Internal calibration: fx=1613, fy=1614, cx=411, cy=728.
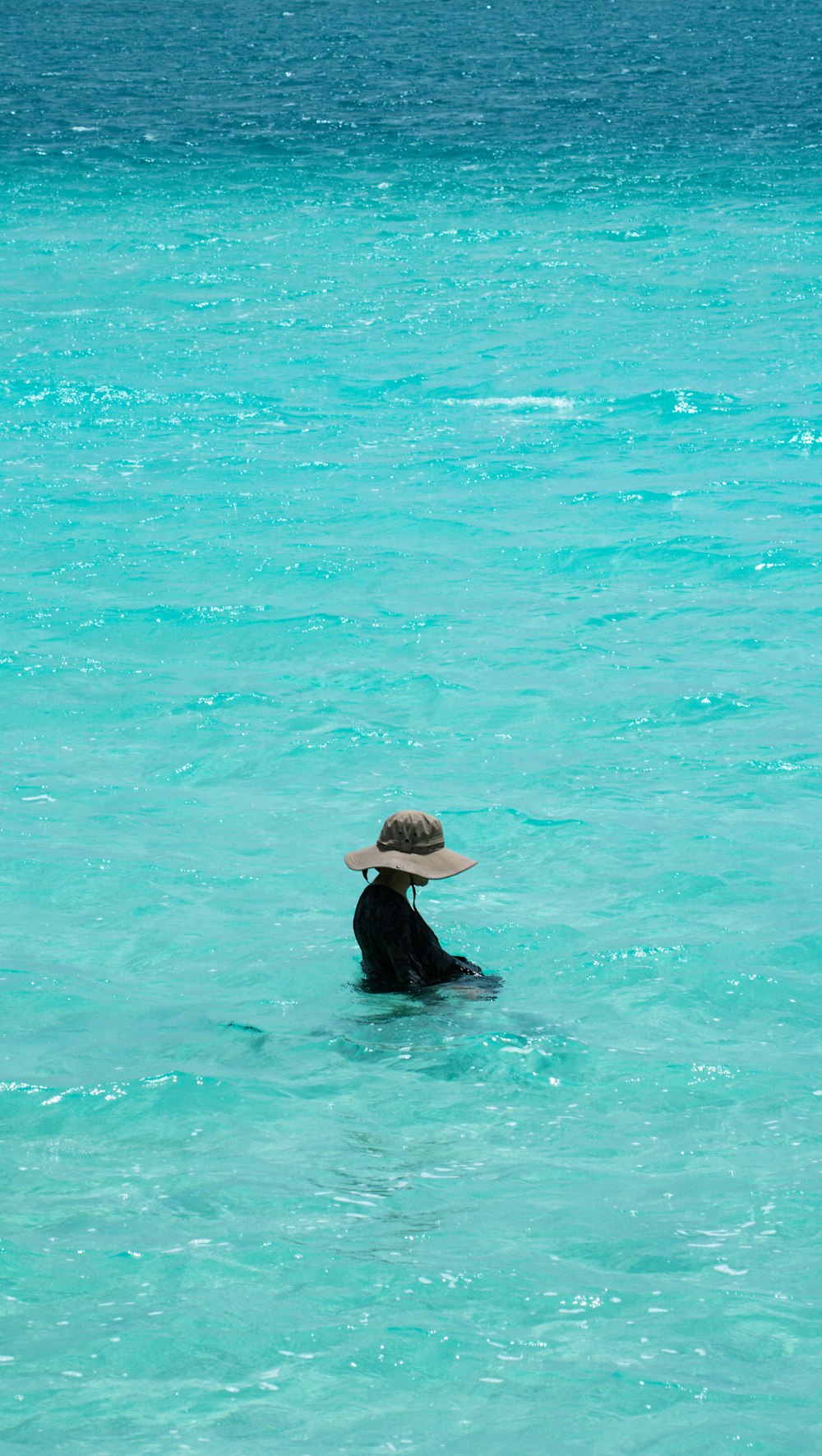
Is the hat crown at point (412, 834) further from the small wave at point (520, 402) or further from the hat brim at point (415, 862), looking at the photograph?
the small wave at point (520, 402)

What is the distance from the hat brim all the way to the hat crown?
2cm

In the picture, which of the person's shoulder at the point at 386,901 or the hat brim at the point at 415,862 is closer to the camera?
the hat brim at the point at 415,862

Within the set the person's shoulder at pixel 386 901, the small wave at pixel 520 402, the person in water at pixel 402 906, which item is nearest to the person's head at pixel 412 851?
the person in water at pixel 402 906

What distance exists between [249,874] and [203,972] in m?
1.47

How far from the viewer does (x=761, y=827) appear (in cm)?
1154

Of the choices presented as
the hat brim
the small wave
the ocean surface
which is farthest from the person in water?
the small wave

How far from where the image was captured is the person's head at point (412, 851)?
7.36 meters

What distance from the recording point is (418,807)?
11.8m

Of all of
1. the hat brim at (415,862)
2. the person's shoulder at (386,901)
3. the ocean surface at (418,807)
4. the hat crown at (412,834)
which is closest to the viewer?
the ocean surface at (418,807)

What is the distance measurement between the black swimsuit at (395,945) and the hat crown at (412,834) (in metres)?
0.23

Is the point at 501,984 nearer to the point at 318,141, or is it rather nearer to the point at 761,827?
the point at 761,827

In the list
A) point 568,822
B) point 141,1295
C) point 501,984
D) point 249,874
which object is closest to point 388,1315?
point 141,1295

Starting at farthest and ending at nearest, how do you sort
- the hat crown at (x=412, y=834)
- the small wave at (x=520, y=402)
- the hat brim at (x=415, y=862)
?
1. the small wave at (x=520, y=402)
2. the hat crown at (x=412, y=834)
3. the hat brim at (x=415, y=862)

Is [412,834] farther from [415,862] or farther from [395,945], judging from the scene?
[395,945]
